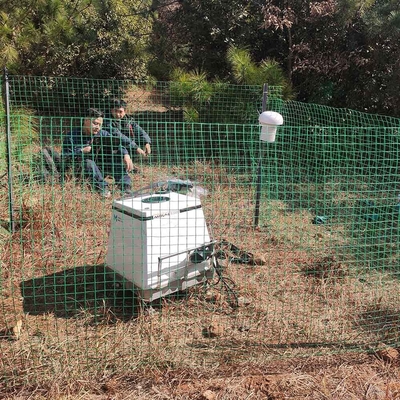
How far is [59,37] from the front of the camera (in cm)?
761

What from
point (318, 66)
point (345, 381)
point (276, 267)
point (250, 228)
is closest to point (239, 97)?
point (318, 66)

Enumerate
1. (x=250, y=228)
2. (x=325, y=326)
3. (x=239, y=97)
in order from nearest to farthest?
1. (x=325, y=326)
2. (x=250, y=228)
3. (x=239, y=97)

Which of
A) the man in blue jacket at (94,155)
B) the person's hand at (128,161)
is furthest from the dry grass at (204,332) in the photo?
the person's hand at (128,161)

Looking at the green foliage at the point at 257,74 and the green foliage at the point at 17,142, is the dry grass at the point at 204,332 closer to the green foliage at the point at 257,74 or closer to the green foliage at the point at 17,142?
the green foliage at the point at 17,142

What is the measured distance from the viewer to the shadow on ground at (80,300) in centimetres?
276

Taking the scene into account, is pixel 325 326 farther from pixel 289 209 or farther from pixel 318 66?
pixel 318 66

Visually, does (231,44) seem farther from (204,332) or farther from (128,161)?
(204,332)

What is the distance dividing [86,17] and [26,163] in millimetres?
4871

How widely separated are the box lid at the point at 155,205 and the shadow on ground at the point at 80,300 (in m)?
0.39

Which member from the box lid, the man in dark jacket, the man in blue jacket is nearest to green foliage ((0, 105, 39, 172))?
the man in blue jacket

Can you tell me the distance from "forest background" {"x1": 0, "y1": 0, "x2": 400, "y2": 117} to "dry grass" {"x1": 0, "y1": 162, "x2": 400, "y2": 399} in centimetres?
396

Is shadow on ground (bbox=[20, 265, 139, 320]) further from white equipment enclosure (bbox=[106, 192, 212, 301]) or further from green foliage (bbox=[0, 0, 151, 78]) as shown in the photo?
green foliage (bbox=[0, 0, 151, 78])

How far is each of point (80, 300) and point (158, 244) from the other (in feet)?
2.17

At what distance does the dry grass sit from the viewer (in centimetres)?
227
